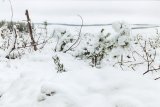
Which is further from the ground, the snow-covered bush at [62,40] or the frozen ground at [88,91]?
the snow-covered bush at [62,40]

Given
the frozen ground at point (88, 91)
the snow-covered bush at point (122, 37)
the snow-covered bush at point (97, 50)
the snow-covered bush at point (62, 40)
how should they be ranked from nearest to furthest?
the frozen ground at point (88, 91) < the snow-covered bush at point (122, 37) < the snow-covered bush at point (97, 50) < the snow-covered bush at point (62, 40)

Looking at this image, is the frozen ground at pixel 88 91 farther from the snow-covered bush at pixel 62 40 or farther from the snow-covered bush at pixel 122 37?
the snow-covered bush at pixel 62 40

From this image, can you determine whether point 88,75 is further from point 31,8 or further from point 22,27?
point 31,8

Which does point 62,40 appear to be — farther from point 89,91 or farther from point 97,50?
point 89,91

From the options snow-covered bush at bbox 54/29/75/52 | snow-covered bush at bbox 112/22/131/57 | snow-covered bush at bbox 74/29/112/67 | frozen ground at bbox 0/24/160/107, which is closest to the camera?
frozen ground at bbox 0/24/160/107

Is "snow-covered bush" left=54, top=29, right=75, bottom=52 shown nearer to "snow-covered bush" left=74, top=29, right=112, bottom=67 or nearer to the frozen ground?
"snow-covered bush" left=74, top=29, right=112, bottom=67

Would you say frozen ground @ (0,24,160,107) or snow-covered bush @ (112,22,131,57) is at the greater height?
snow-covered bush @ (112,22,131,57)

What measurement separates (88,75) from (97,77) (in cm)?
7

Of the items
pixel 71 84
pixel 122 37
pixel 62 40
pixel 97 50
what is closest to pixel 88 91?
pixel 71 84

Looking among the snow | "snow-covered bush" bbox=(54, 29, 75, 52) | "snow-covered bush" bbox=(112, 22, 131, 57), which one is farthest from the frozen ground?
"snow-covered bush" bbox=(54, 29, 75, 52)

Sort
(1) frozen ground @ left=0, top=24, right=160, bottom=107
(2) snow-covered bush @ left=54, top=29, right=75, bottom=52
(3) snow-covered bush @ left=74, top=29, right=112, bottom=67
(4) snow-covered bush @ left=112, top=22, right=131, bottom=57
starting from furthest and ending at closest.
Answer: (2) snow-covered bush @ left=54, top=29, right=75, bottom=52 → (3) snow-covered bush @ left=74, top=29, right=112, bottom=67 → (4) snow-covered bush @ left=112, top=22, right=131, bottom=57 → (1) frozen ground @ left=0, top=24, right=160, bottom=107

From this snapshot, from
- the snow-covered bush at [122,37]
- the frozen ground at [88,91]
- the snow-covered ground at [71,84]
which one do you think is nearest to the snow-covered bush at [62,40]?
the snow-covered ground at [71,84]

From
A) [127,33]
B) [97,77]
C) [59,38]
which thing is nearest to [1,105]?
[97,77]

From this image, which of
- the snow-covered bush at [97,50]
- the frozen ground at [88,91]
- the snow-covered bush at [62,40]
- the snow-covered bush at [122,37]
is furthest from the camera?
the snow-covered bush at [62,40]
